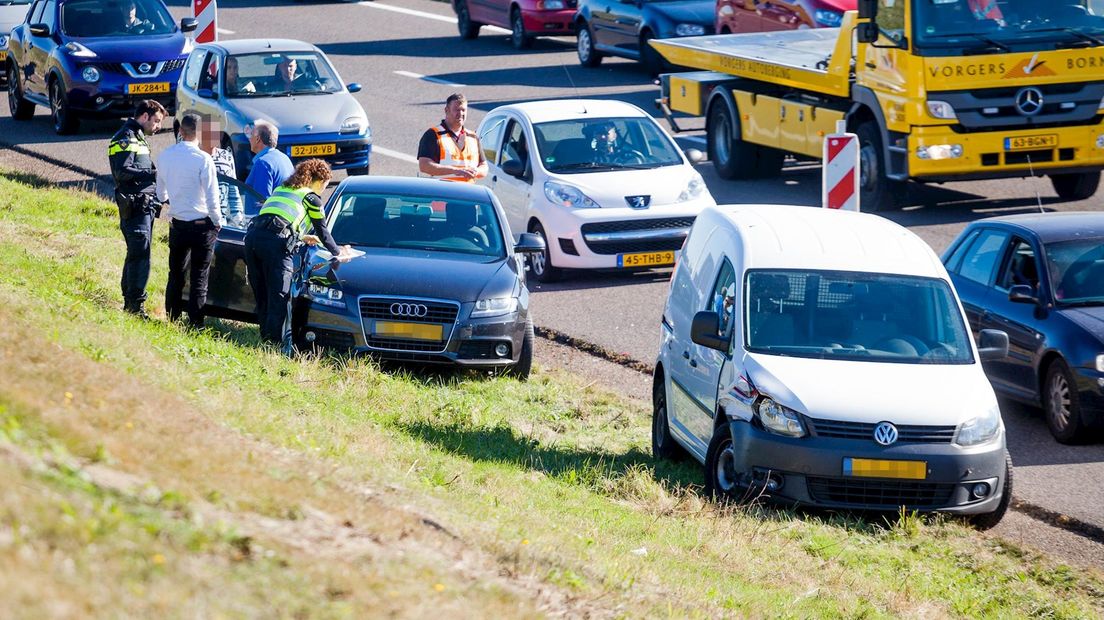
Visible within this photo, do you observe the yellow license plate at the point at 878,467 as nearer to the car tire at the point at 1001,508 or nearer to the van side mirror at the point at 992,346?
the car tire at the point at 1001,508

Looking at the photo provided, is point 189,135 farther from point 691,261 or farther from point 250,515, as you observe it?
point 250,515

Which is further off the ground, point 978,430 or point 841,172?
point 841,172

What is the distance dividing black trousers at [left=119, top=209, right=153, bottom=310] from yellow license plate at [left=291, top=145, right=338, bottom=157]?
749 centimetres

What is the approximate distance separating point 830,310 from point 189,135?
16.6 feet

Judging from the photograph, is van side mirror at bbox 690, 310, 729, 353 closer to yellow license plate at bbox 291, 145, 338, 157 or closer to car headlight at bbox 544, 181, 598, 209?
car headlight at bbox 544, 181, 598, 209

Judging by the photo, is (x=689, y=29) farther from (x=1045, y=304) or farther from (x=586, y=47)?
(x=1045, y=304)

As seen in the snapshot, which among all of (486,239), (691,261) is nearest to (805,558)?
(691,261)

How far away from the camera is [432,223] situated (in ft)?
43.3

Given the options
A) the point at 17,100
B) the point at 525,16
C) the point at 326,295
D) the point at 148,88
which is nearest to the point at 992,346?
Result: the point at 326,295

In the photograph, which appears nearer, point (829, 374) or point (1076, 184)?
point (829, 374)

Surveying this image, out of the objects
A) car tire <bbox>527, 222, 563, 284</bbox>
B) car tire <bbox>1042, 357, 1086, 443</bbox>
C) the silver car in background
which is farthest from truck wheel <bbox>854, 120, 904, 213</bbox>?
car tire <bbox>1042, 357, 1086, 443</bbox>

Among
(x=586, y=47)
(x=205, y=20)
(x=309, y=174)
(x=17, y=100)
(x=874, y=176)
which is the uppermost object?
(x=309, y=174)

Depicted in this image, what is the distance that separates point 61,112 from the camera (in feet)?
80.1

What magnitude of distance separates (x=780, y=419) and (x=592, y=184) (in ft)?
24.4
